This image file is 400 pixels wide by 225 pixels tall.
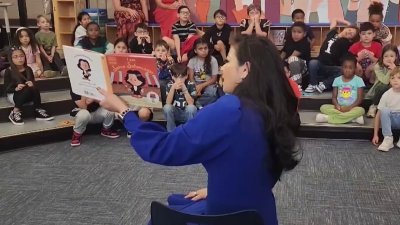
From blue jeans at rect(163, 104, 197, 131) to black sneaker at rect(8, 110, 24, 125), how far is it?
1389 millimetres

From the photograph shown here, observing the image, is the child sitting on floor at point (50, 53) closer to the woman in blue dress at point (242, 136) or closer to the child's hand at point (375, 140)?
the child's hand at point (375, 140)

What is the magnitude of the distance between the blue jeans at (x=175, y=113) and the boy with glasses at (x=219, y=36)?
93 centimetres

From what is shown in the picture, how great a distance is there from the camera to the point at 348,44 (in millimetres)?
4879

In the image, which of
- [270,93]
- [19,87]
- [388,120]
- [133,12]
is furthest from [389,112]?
[19,87]

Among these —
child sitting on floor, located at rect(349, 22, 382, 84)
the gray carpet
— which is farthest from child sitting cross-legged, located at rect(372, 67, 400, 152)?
child sitting on floor, located at rect(349, 22, 382, 84)

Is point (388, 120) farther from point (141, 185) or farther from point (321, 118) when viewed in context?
point (141, 185)

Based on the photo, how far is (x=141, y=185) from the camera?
3232mm

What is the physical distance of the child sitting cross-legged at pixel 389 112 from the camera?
3.93 meters

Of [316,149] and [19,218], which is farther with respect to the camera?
[316,149]

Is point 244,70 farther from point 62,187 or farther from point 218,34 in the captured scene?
point 218,34

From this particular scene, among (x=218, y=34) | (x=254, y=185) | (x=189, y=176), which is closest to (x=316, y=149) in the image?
(x=189, y=176)

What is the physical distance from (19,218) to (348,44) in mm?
3700

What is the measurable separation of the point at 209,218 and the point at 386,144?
3.08 m

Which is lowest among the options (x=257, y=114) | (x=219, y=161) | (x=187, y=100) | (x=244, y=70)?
(x=187, y=100)
